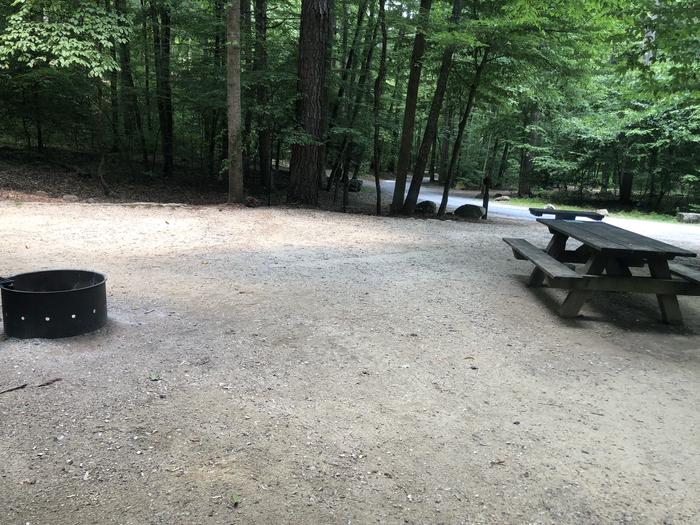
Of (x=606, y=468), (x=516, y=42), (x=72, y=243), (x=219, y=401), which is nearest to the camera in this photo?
(x=606, y=468)

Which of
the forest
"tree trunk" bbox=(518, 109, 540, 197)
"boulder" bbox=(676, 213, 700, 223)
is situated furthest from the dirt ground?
"tree trunk" bbox=(518, 109, 540, 197)

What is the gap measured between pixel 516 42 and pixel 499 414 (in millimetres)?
9333

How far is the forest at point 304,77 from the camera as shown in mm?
9383

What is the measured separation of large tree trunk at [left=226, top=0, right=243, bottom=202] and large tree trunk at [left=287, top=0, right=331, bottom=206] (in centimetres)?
139

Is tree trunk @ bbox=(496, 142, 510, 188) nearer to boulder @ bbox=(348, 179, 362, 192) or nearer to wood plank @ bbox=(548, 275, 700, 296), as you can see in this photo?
boulder @ bbox=(348, 179, 362, 192)

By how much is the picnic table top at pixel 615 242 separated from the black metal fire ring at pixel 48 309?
4.30 meters

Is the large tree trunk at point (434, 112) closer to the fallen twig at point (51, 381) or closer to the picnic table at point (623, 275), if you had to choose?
the picnic table at point (623, 275)

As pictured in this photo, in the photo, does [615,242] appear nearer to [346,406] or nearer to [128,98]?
[346,406]

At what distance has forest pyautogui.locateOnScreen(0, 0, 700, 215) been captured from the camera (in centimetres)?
938

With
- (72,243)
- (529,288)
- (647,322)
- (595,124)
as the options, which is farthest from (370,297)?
(595,124)

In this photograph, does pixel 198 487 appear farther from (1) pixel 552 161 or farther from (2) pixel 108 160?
(1) pixel 552 161

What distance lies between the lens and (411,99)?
499 inches

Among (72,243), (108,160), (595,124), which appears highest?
(595,124)

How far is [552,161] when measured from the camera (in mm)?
22344
